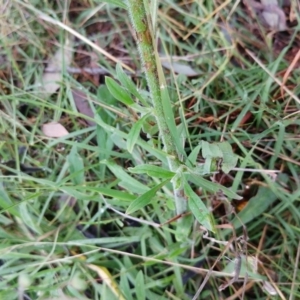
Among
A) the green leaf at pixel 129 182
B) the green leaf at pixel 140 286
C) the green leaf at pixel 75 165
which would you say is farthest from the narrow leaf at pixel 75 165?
the green leaf at pixel 140 286

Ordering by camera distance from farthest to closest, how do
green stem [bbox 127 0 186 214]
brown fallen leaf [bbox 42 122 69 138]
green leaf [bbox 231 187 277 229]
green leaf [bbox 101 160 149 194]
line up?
brown fallen leaf [bbox 42 122 69 138] → green leaf [bbox 231 187 277 229] → green leaf [bbox 101 160 149 194] → green stem [bbox 127 0 186 214]

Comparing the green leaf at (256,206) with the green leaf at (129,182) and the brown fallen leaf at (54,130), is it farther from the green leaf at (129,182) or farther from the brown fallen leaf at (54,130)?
the brown fallen leaf at (54,130)

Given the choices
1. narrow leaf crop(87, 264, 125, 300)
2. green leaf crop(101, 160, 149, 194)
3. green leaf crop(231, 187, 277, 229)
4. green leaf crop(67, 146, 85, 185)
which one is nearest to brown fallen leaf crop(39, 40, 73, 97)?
green leaf crop(67, 146, 85, 185)

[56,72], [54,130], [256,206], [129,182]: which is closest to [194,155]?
[129,182]

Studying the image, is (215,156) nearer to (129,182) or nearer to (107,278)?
(129,182)

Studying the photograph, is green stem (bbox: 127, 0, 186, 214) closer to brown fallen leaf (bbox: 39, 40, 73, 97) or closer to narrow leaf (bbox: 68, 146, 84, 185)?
narrow leaf (bbox: 68, 146, 84, 185)

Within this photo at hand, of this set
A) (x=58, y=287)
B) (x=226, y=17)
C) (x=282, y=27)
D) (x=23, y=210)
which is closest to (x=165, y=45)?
(x=226, y=17)
